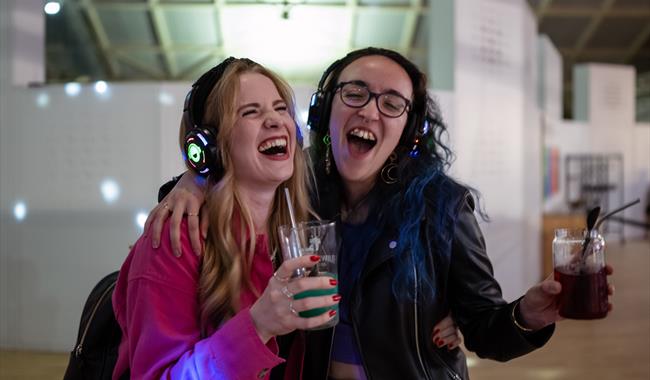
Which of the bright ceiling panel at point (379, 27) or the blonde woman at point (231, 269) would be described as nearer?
the blonde woman at point (231, 269)

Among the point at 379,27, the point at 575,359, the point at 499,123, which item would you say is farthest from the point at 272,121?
the point at 379,27

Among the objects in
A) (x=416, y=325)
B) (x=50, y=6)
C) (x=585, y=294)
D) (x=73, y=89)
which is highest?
(x=50, y=6)

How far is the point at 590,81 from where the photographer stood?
12.1 meters

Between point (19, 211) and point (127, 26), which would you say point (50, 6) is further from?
point (127, 26)

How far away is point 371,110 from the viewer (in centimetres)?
184

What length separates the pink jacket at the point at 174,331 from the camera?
1226 mm

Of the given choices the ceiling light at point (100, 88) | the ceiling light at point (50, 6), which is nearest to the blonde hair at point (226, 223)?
the ceiling light at point (100, 88)

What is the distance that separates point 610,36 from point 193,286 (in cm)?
1500

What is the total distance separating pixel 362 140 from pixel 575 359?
3.50 meters

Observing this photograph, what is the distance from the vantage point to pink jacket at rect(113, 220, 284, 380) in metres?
1.23

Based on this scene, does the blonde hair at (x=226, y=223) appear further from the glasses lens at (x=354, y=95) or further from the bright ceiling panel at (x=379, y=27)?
the bright ceiling panel at (x=379, y=27)

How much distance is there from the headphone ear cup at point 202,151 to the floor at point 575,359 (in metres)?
3.25

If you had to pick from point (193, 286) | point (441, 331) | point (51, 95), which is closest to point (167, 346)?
point (193, 286)

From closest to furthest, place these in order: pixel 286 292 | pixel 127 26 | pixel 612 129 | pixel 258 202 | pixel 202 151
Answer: pixel 286 292
pixel 202 151
pixel 258 202
pixel 127 26
pixel 612 129
